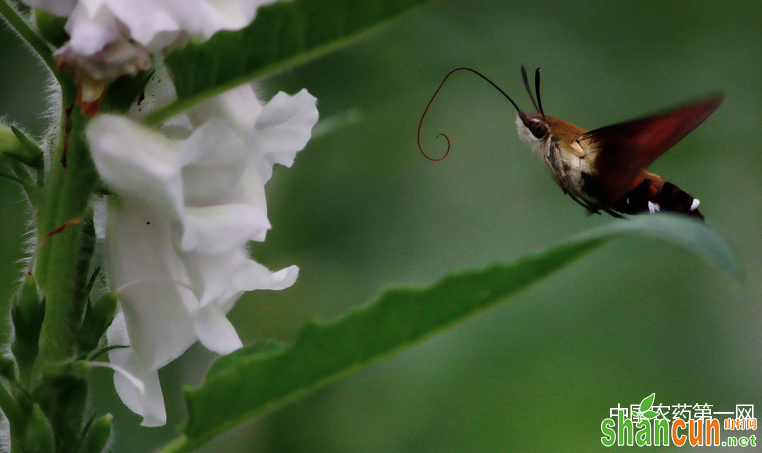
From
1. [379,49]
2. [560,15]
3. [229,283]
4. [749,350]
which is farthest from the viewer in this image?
[560,15]

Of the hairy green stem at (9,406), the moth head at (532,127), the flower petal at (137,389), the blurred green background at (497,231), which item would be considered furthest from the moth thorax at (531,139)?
the hairy green stem at (9,406)

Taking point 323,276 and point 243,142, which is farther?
point 323,276

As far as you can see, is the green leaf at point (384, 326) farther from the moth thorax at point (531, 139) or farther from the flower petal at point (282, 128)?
the moth thorax at point (531, 139)

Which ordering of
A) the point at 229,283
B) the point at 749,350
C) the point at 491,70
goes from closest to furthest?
the point at 229,283 → the point at 749,350 → the point at 491,70

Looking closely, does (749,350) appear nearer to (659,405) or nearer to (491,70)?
(659,405)

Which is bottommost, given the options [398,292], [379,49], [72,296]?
[379,49]

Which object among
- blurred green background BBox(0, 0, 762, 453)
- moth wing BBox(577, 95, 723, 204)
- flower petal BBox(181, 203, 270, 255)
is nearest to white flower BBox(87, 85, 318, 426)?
flower petal BBox(181, 203, 270, 255)

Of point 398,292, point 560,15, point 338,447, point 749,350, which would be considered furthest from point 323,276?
point 398,292
